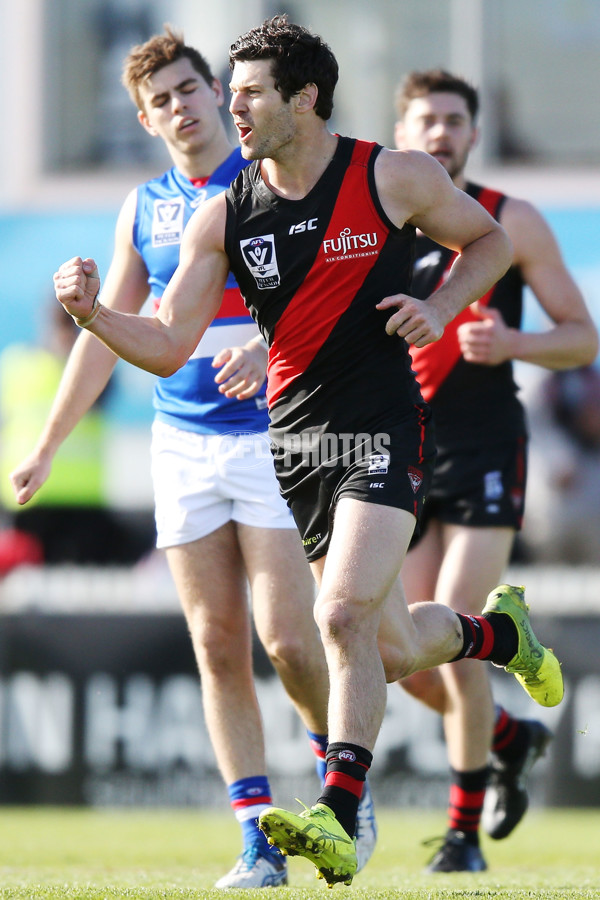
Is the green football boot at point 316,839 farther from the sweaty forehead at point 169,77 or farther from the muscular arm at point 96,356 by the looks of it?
the sweaty forehead at point 169,77

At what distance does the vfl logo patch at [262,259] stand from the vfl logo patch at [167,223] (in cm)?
84

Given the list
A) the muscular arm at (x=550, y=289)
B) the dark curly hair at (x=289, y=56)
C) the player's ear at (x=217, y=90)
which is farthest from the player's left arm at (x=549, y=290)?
the dark curly hair at (x=289, y=56)

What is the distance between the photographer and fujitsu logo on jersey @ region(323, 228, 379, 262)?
4.24m

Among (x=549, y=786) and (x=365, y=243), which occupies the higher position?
(x=365, y=243)

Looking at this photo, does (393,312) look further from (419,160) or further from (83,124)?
(83,124)

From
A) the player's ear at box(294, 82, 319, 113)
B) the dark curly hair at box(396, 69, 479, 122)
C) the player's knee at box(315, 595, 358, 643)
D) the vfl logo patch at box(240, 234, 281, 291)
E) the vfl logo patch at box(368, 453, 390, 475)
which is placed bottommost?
the player's knee at box(315, 595, 358, 643)

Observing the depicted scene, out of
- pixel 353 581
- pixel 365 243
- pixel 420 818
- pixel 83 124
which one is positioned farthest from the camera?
pixel 83 124

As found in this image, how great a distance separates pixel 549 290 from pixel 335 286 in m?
1.80

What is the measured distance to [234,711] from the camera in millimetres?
5016

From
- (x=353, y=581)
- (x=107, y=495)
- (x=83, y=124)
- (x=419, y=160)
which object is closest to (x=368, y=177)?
(x=419, y=160)

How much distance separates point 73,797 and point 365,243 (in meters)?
5.09

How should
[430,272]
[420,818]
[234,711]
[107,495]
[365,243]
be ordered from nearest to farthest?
1. [365,243]
2. [234,711]
3. [430,272]
4. [420,818]
5. [107,495]

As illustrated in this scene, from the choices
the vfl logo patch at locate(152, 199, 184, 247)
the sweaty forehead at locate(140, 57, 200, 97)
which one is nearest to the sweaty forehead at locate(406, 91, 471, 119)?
the sweaty forehead at locate(140, 57, 200, 97)

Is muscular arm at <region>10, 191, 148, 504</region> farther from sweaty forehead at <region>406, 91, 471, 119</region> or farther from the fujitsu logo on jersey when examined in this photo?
sweaty forehead at <region>406, 91, 471, 119</region>
